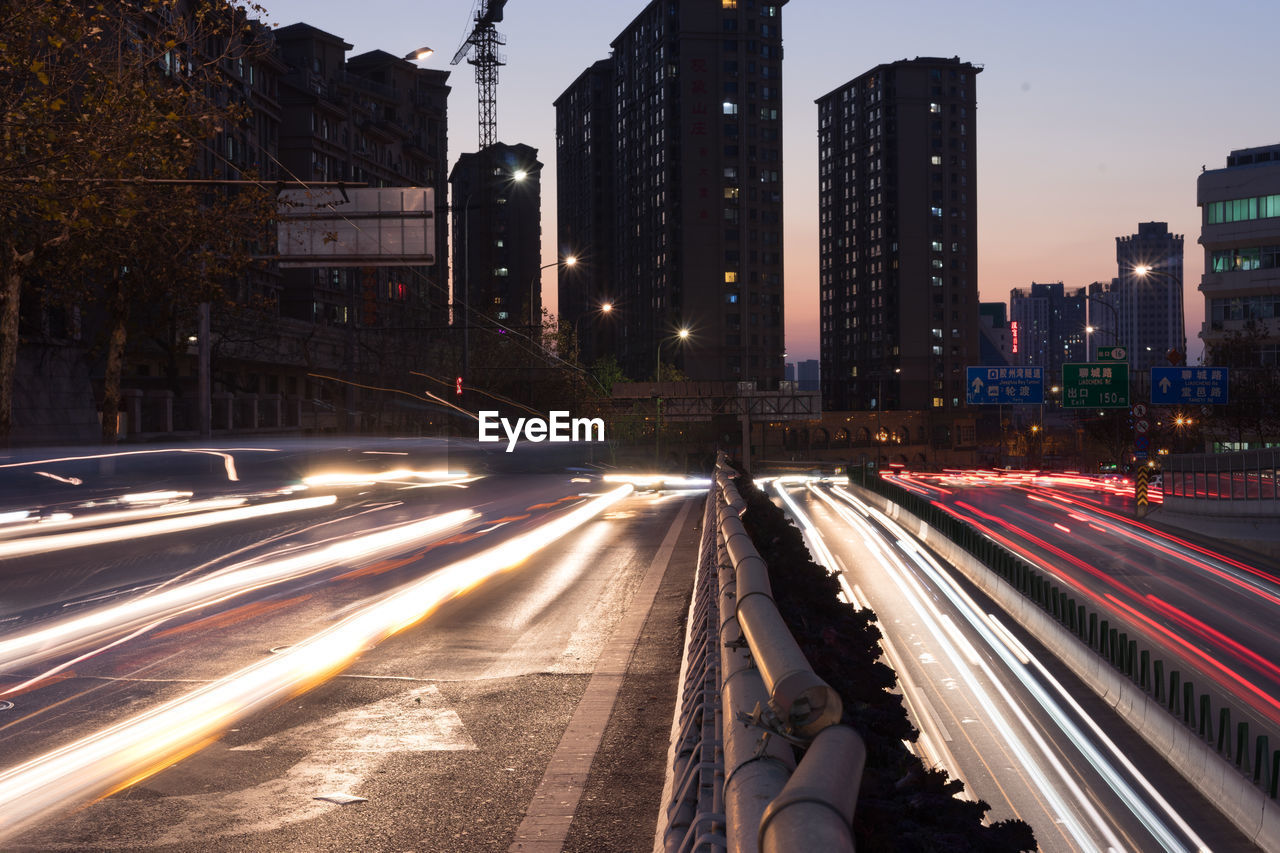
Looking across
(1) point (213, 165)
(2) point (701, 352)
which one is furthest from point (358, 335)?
(2) point (701, 352)

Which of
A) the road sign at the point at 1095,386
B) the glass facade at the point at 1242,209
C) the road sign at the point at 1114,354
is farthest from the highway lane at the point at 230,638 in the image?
the glass facade at the point at 1242,209

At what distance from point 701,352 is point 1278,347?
75.1 meters

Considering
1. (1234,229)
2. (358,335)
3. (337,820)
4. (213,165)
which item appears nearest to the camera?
(337,820)

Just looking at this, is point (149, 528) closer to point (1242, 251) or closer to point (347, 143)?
point (1242, 251)

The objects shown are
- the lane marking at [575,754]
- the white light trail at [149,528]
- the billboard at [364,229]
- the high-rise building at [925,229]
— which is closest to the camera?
the lane marking at [575,754]

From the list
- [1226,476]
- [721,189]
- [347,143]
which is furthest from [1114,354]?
[721,189]

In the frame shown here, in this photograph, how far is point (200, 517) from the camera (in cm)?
2372

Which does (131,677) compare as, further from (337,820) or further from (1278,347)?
(1278,347)

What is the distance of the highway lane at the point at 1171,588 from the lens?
51.2 ft

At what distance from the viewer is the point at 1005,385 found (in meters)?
58.2

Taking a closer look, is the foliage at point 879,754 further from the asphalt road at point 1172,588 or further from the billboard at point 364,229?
the billboard at point 364,229

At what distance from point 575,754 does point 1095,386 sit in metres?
49.9

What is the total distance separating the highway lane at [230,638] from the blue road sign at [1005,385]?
39616 millimetres

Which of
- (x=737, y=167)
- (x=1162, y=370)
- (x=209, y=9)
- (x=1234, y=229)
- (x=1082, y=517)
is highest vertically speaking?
(x=737, y=167)
